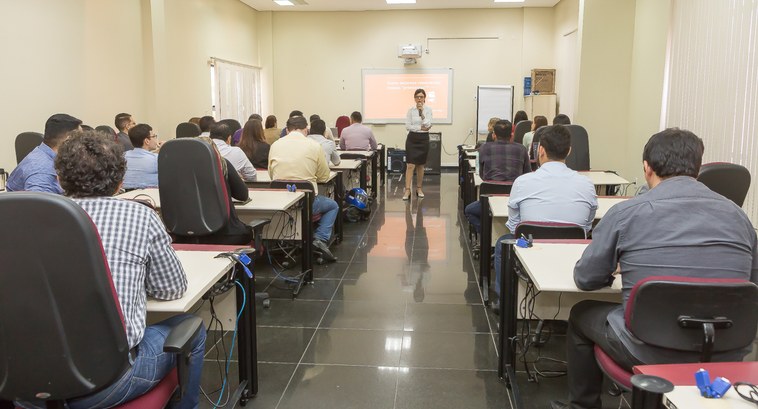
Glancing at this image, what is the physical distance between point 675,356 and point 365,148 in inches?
268

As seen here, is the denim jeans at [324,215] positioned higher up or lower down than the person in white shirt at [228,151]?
lower down

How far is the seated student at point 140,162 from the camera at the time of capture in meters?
4.49

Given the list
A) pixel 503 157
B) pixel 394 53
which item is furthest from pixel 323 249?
pixel 394 53

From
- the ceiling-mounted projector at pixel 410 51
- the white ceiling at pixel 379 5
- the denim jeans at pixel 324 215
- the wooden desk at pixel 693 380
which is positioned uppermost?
the white ceiling at pixel 379 5

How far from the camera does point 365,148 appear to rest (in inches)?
334

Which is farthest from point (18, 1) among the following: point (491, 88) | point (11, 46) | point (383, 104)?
point (491, 88)

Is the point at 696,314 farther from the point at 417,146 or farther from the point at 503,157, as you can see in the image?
the point at 417,146

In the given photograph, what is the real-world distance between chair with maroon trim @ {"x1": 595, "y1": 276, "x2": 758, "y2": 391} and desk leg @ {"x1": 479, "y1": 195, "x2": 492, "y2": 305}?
2.21 meters

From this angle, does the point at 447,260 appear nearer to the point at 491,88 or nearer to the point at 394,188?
the point at 394,188

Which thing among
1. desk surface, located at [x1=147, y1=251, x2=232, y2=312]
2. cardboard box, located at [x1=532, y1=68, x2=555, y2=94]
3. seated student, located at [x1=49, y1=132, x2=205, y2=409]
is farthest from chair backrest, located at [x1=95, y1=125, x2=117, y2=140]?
cardboard box, located at [x1=532, y1=68, x2=555, y2=94]

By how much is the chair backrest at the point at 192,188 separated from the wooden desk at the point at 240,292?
72 centimetres

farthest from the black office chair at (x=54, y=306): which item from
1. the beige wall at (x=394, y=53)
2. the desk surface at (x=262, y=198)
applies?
the beige wall at (x=394, y=53)

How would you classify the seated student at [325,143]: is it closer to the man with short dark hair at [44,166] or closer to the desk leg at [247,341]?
the man with short dark hair at [44,166]

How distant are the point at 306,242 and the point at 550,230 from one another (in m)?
2.07
